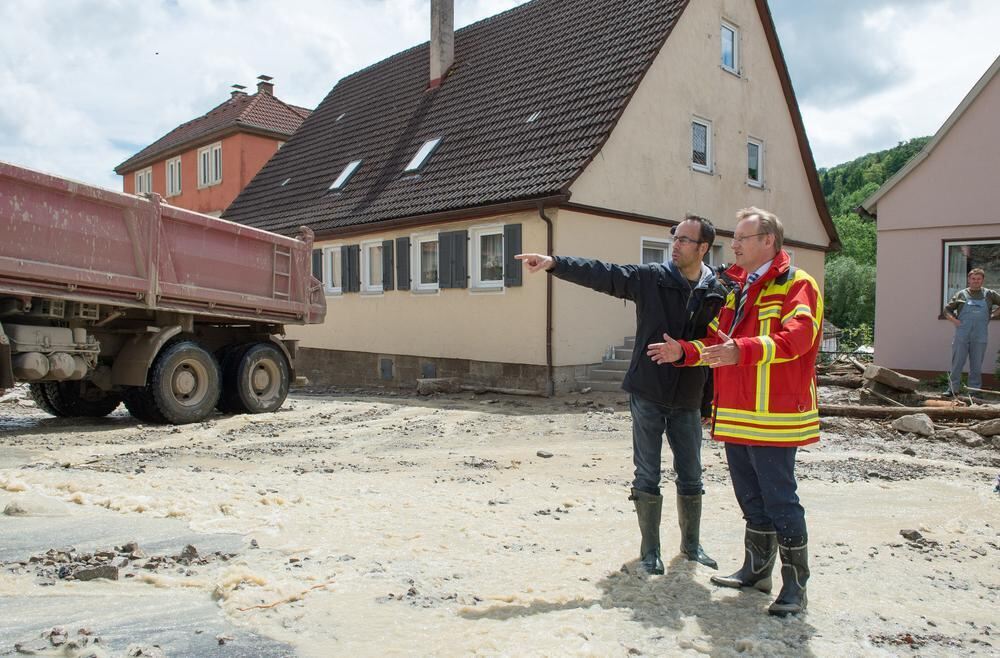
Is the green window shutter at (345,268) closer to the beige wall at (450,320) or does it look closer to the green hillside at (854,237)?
the beige wall at (450,320)

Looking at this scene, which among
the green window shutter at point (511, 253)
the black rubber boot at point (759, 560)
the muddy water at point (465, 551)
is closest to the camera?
the muddy water at point (465, 551)

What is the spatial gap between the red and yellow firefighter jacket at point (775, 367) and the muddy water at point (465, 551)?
0.84 m

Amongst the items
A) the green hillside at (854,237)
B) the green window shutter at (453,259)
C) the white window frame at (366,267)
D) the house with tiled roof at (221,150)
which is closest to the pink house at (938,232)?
the green window shutter at (453,259)

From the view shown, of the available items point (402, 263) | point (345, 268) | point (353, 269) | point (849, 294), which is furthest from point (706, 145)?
point (849, 294)

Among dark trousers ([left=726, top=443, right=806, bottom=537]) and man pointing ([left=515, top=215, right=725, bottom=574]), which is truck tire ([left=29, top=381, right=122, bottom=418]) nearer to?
man pointing ([left=515, top=215, right=725, bottom=574])

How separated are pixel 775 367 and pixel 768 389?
104 millimetres

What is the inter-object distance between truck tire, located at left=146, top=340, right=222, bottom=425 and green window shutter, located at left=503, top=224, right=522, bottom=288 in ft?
17.3

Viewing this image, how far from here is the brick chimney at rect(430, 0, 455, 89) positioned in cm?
2009

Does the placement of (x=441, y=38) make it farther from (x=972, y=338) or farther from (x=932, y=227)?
(x=972, y=338)

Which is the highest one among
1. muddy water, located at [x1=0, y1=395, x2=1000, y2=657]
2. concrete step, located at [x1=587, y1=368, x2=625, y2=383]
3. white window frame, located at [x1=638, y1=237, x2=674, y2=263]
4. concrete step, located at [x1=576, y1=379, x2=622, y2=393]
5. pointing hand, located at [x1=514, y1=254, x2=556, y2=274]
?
white window frame, located at [x1=638, y1=237, x2=674, y2=263]

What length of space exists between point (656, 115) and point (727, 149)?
9.69ft

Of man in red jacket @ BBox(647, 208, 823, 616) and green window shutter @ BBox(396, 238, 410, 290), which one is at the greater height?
green window shutter @ BBox(396, 238, 410, 290)

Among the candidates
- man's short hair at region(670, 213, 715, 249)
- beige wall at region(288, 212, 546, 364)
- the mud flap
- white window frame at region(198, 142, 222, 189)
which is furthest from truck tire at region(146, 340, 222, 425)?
white window frame at region(198, 142, 222, 189)

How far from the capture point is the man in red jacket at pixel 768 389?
365 cm
